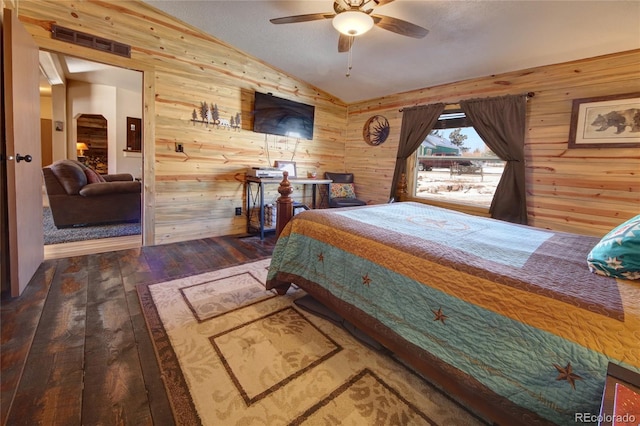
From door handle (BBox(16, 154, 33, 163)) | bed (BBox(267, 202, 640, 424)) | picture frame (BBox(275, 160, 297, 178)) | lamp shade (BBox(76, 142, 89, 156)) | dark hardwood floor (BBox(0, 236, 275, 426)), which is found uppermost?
lamp shade (BBox(76, 142, 89, 156))

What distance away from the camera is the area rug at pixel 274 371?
46.9 inches

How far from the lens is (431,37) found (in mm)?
2740

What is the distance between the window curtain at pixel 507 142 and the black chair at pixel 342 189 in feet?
6.24

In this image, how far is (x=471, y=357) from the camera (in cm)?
107

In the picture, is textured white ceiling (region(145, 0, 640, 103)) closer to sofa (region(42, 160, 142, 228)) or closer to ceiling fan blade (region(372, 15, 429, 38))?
ceiling fan blade (region(372, 15, 429, 38))

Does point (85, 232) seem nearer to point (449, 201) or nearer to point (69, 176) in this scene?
point (69, 176)

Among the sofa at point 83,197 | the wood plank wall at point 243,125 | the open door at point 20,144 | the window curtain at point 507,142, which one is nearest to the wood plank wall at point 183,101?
the wood plank wall at point 243,125

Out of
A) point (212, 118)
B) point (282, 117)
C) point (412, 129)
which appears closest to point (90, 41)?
point (212, 118)

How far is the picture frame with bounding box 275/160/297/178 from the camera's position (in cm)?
421

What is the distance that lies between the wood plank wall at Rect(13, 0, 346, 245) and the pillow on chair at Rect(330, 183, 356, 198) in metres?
0.89

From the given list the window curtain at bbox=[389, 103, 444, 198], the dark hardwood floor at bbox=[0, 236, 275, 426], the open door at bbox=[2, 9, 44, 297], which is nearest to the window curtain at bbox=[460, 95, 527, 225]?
the window curtain at bbox=[389, 103, 444, 198]

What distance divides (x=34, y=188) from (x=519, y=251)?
3.55m

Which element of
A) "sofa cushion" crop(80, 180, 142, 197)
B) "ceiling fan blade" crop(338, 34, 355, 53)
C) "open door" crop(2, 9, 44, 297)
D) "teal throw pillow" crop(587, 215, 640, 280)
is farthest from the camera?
"sofa cushion" crop(80, 180, 142, 197)

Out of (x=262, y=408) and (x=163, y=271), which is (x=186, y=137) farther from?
(x=262, y=408)
